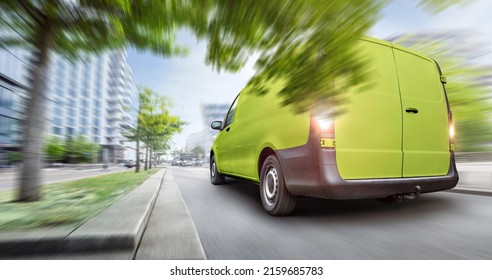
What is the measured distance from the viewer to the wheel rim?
2.89m

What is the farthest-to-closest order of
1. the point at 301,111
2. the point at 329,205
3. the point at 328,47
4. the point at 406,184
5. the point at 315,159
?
1. the point at 329,205
2. the point at 406,184
3. the point at 315,159
4. the point at 301,111
5. the point at 328,47

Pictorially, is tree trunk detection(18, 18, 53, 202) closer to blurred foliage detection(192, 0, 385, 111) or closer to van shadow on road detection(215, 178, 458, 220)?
blurred foliage detection(192, 0, 385, 111)

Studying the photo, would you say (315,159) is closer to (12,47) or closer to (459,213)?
(459,213)

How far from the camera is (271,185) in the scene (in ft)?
9.91

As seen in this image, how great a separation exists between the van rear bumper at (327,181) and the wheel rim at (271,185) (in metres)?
0.33

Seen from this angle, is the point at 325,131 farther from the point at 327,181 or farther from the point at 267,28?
the point at 267,28

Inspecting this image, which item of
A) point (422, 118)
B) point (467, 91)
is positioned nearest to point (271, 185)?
point (422, 118)

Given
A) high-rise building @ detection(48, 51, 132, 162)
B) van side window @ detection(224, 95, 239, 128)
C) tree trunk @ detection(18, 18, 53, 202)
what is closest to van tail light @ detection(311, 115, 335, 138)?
high-rise building @ detection(48, 51, 132, 162)

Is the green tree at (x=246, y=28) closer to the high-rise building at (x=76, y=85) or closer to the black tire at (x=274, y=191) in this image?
the high-rise building at (x=76, y=85)

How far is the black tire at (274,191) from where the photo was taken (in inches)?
109

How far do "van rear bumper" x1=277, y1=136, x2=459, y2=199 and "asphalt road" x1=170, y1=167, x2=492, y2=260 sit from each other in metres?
0.34
